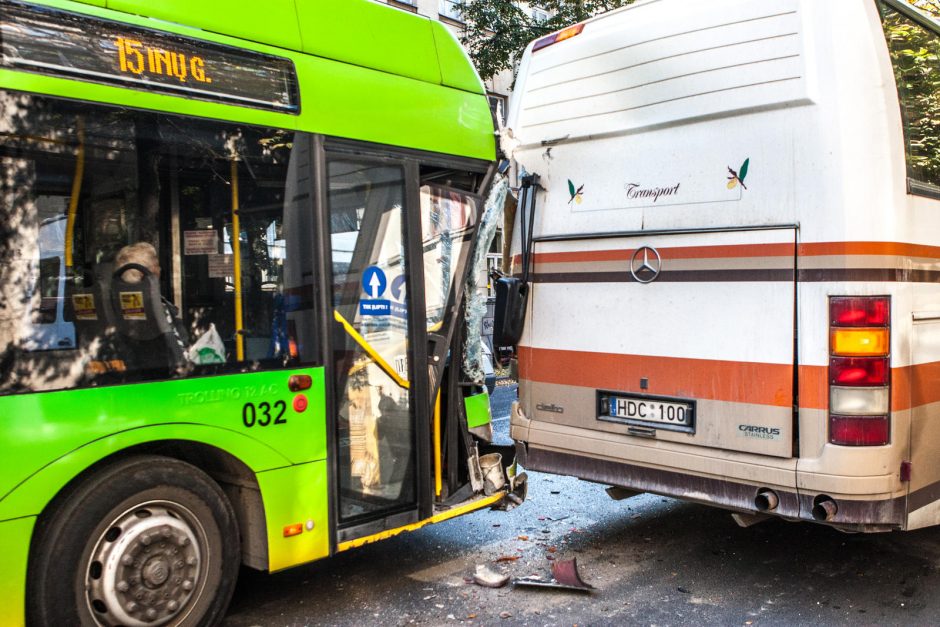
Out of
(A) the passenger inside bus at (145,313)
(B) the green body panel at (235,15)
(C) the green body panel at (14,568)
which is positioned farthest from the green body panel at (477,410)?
(C) the green body panel at (14,568)

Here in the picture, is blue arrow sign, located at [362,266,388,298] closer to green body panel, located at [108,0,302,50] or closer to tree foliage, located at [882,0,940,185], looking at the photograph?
green body panel, located at [108,0,302,50]

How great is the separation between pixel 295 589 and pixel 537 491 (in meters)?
2.64

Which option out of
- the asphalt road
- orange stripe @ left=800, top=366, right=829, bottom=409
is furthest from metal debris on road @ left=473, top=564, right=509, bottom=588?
orange stripe @ left=800, top=366, right=829, bottom=409

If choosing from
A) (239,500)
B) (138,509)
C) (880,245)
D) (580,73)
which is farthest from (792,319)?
(138,509)

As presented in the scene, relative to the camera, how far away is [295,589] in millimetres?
4836

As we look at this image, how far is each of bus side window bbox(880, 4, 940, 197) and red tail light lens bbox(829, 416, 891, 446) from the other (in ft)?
3.95

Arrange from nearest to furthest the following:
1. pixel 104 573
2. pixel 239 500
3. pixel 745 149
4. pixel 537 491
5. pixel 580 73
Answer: pixel 104 573, pixel 239 500, pixel 745 149, pixel 580 73, pixel 537 491

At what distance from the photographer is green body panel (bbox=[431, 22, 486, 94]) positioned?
514 cm

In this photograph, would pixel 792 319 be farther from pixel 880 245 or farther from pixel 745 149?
pixel 745 149

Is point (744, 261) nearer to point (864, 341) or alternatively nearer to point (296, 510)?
point (864, 341)

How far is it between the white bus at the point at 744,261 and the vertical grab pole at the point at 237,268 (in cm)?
203

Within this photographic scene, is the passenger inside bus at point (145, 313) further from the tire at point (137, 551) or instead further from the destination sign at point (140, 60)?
the destination sign at point (140, 60)

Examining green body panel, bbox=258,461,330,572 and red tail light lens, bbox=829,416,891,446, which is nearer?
green body panel, bbox=258,461,330,572

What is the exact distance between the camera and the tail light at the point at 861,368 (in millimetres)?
4195
